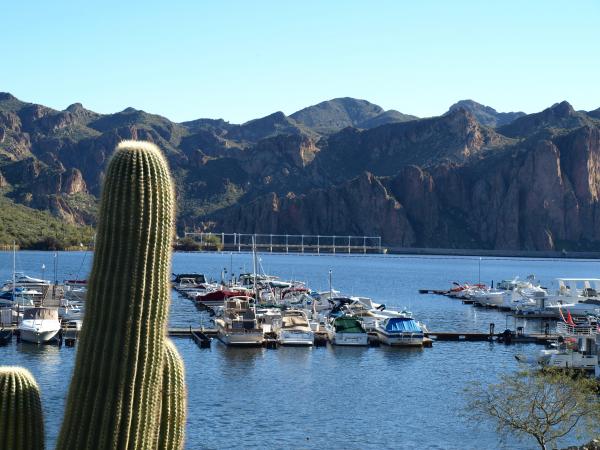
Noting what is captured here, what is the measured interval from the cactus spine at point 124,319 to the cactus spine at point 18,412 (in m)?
0.68

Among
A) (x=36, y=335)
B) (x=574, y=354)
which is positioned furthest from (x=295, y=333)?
(x=574, y=354)

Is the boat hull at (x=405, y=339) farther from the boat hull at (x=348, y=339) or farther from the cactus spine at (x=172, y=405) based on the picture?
the cactus spine at (x=172, y=405)

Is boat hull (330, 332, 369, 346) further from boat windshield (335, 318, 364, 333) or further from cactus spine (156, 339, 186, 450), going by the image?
cactus spine (156, 339, 186, 450)

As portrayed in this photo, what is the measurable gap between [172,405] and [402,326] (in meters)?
50.6

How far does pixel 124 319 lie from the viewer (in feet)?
33.6

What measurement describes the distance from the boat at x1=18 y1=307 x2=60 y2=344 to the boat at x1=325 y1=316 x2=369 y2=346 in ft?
51.5

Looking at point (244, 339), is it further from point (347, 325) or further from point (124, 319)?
point (124, 319)

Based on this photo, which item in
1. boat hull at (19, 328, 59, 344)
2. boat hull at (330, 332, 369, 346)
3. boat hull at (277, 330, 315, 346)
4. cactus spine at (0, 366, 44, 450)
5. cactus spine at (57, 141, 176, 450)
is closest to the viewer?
cactus spine at (57, 141, 176, 450)

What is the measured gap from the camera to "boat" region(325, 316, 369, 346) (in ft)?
195

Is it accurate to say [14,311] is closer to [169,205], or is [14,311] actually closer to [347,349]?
[347,349]

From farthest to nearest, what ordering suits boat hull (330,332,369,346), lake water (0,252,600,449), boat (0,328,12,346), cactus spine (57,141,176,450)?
boat hull (330,332,369,346)
boat (0,328,12,346)
lake water (0,252,600,449)
cactus spine (57,141,176,450)

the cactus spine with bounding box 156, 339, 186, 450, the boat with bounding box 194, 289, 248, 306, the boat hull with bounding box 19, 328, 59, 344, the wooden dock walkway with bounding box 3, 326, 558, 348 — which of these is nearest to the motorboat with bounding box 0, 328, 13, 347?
the boat hull with bounding box 19, 328, 59, 344

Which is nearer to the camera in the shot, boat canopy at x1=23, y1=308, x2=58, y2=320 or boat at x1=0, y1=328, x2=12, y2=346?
boat at x1=0, y1=328, x2=12, y2=346

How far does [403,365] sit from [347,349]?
5810mm
